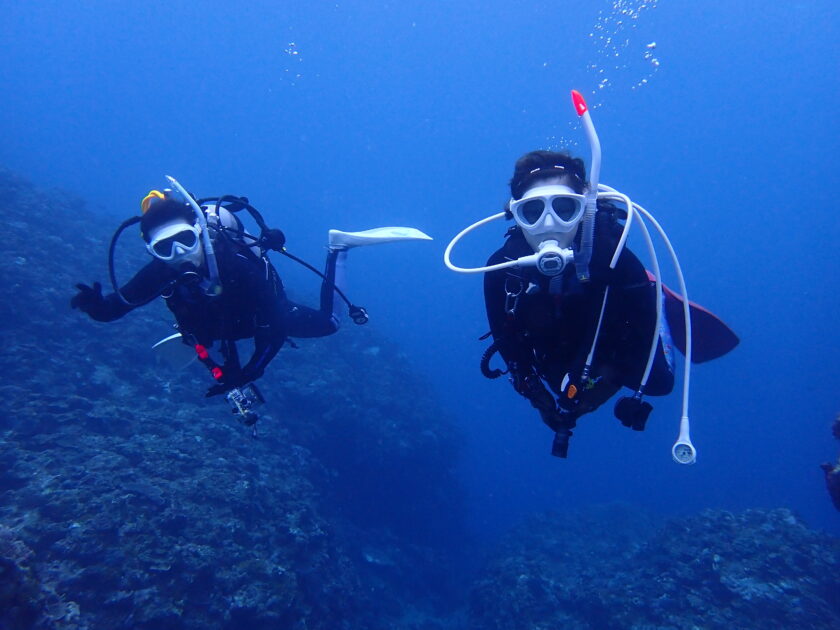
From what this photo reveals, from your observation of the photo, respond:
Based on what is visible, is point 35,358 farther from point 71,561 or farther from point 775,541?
point 775,541

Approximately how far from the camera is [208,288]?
15.9 ft

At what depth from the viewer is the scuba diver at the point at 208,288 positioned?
4.80 metres

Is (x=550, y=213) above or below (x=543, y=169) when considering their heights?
below

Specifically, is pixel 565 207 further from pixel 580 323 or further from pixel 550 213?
pixel 580 323

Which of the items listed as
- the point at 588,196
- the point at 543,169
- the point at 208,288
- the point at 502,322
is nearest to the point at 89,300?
the point at 208,288

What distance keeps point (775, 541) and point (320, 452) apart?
489 inches

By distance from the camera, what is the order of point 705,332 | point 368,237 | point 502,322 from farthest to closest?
point 368,237 < point 705,332 < point 502,322

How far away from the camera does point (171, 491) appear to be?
888cm

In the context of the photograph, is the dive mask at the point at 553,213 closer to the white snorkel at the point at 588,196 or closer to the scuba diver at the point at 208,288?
the white snorkel at the point at 588,196

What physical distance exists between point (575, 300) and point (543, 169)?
990 mm

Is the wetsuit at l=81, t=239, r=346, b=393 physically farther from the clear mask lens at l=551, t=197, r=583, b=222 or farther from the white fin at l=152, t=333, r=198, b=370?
the clear mask lens at l=551, t=197, r=583, b=222

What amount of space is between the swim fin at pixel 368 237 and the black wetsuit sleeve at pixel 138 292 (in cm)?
286

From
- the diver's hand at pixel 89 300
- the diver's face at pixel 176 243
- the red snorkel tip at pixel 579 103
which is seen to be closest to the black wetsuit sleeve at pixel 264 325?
the diver's face at pixel 176 243

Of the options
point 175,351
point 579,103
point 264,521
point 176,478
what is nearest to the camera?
point 579,103
